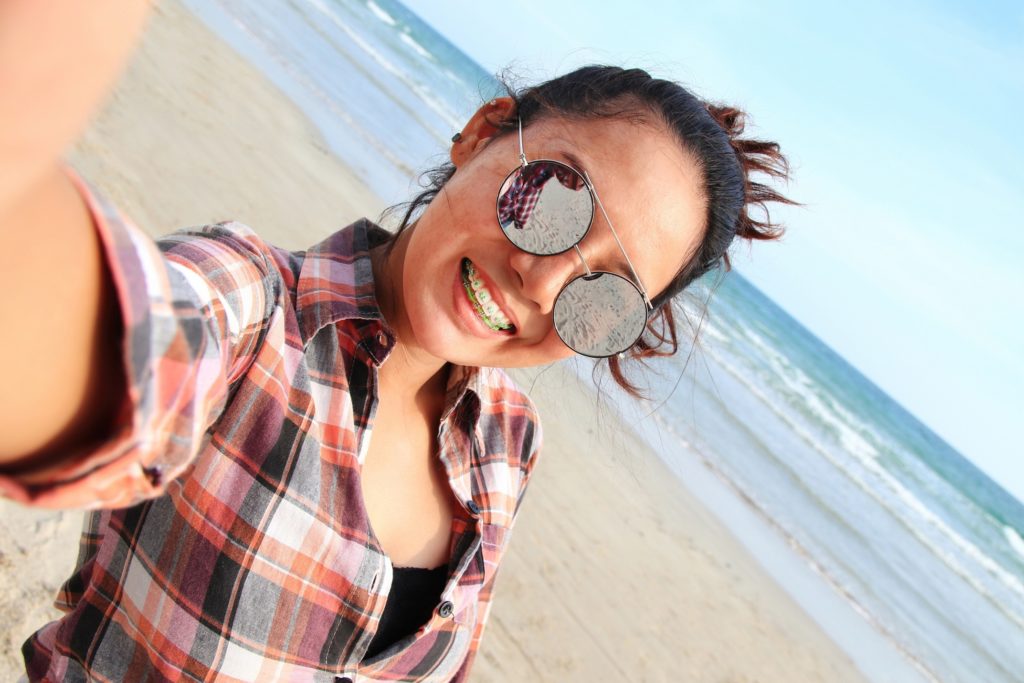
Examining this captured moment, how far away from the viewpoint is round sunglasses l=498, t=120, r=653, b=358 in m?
1.54

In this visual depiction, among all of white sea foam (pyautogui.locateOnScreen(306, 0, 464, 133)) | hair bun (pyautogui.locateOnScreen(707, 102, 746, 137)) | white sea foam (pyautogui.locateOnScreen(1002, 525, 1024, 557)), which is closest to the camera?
hair bun (pyautogui.locateOnScreen(707, 102, 746, 137))

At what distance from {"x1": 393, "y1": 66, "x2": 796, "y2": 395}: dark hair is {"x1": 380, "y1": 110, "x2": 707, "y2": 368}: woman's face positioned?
0.16ft

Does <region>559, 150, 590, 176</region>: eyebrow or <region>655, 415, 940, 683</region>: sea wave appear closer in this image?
<region>559, 150, 590, 176</region>: eyebrow

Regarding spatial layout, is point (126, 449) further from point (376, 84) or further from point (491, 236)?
point (376, 84)

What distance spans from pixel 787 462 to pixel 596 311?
967 centimetres

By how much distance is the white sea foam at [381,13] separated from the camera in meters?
29.9

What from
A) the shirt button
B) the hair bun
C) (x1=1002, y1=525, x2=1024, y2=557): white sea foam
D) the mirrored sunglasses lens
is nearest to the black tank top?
the mirrored sunglasses lens

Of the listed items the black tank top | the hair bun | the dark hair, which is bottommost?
the black tank top

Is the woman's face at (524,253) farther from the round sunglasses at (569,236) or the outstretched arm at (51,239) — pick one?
the outstretched arm at (51,239)

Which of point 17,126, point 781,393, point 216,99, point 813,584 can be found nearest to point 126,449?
point 17,126

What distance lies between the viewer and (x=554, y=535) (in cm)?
539

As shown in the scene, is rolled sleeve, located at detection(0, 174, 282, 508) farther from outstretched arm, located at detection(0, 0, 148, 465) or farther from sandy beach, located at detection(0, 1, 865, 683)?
sandy beach, located at detection(0, 1, 865, 683)

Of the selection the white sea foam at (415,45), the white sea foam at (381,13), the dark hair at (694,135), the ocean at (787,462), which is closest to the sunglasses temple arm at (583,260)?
the dark hair at (694,135)

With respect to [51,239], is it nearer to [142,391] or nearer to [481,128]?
[142,391]
